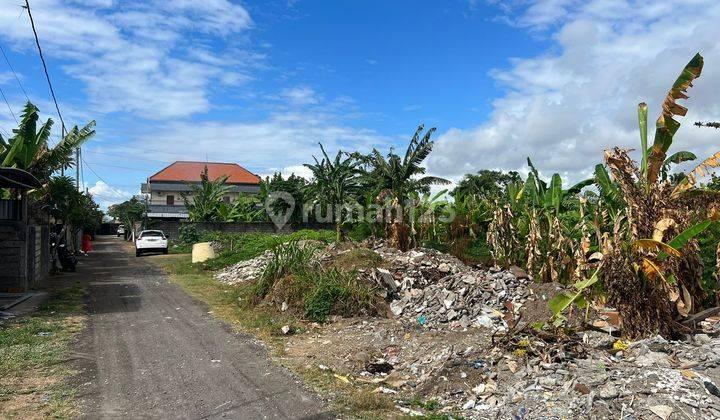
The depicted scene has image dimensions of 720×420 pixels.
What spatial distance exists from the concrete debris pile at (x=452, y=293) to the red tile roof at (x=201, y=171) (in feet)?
161

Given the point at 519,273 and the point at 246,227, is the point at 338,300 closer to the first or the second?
the point at 519,273

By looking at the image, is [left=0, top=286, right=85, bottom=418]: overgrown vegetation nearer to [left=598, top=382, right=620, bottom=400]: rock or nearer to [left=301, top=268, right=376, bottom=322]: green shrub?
[left=301, top=268, right=376, bottom=322]: green shrub

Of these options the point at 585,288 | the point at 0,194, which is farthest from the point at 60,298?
the point at 585,288

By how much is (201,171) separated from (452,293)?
55.0 meters

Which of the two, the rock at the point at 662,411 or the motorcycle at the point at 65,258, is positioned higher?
the motorcycle at the point at 65,258

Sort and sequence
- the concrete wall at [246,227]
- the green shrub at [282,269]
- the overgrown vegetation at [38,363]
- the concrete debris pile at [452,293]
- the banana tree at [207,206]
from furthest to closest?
the banana tree at [207,206] → the concrete wall at [246,227] → the green shrub at [282,269] → the concrete debris pile at [452,293] → the overgrown vegetation at [38,363]

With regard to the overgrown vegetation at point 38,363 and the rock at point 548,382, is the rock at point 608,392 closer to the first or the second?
the rock at point 548,382

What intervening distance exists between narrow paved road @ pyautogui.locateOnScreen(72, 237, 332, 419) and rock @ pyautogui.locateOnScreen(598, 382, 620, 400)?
2610 mm

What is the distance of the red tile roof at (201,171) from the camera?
194ft

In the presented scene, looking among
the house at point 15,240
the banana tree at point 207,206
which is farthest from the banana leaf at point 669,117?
the banana tree at point 207,206

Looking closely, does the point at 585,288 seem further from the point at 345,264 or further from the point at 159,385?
the point at 345,264

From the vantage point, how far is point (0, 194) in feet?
53.9

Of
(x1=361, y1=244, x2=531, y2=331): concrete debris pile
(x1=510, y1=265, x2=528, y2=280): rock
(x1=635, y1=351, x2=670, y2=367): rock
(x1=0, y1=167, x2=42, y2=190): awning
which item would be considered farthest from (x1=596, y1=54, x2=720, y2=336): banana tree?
(x1=0, y1=167, x2=42, y2=190): awning

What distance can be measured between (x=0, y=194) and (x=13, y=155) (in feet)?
8.12
